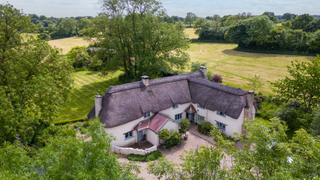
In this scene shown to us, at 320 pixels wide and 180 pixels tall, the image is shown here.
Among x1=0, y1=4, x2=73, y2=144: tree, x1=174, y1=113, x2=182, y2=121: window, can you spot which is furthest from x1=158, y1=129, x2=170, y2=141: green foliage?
x1=0, y1=4, x2=73, y2=144: tree

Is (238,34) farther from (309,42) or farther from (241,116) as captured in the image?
(241,116)

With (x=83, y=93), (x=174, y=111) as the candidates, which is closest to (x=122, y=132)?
(x=174, y=111)

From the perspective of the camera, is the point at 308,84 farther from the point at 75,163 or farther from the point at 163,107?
the point at 75,163

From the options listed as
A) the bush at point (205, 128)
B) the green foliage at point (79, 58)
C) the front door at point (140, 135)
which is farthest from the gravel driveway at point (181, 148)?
the green foliage at point (79, 58)

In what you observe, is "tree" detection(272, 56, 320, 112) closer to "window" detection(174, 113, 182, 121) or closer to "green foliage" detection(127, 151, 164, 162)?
"window" detection(174, 113, 182, 121)

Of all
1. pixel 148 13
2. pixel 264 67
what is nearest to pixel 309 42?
pixel 264 67

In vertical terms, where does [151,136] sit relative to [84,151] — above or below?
below

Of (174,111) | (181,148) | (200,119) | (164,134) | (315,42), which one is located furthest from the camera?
(315,42)
